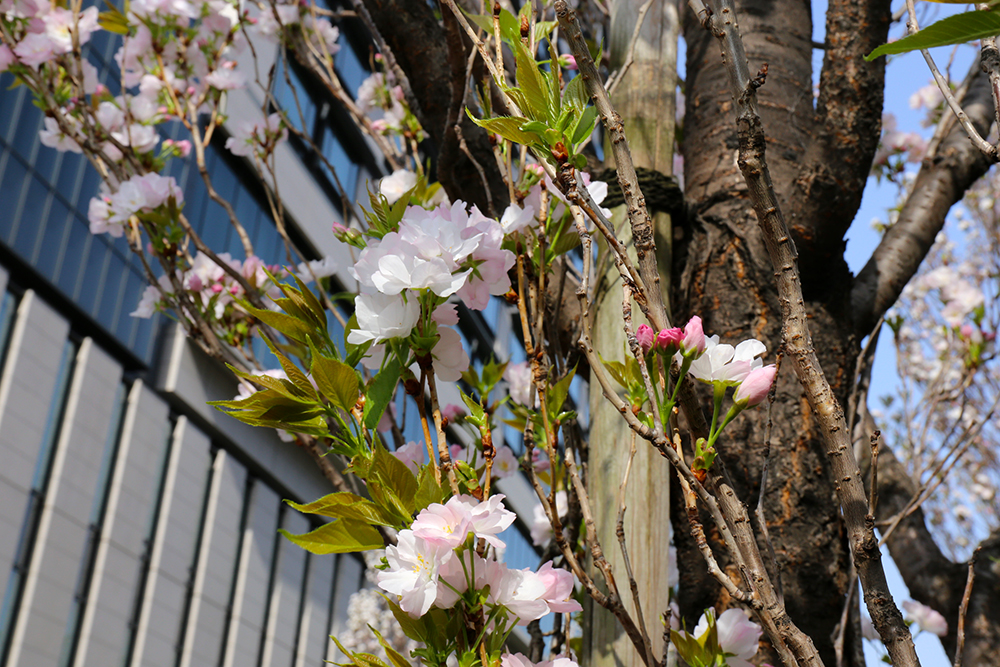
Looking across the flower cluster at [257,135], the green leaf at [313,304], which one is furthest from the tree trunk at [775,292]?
the flower cluster at [257,135]

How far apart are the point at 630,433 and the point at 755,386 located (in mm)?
458

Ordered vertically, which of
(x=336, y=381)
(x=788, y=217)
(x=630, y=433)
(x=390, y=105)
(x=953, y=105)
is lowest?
(x=336, y=381)

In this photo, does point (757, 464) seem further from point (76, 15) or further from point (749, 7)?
point (76, 15)

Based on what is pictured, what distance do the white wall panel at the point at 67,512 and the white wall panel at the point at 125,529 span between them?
31cm

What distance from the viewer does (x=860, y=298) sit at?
64.3 inches

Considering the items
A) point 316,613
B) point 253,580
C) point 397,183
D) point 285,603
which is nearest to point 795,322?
point 397,183

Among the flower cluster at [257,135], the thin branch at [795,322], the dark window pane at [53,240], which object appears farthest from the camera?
the dark window pane at [53,240]

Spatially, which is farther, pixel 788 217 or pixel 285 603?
pixel 285 603

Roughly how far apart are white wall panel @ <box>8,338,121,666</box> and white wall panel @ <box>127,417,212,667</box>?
50.2 inches

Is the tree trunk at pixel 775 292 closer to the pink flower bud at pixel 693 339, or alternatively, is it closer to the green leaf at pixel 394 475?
the pink flower bud at pixel 693 339

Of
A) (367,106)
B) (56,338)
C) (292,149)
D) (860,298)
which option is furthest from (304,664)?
(860,298)

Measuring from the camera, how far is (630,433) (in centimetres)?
122

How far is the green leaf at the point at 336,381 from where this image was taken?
76cm

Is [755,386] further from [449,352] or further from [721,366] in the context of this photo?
[449,352]
